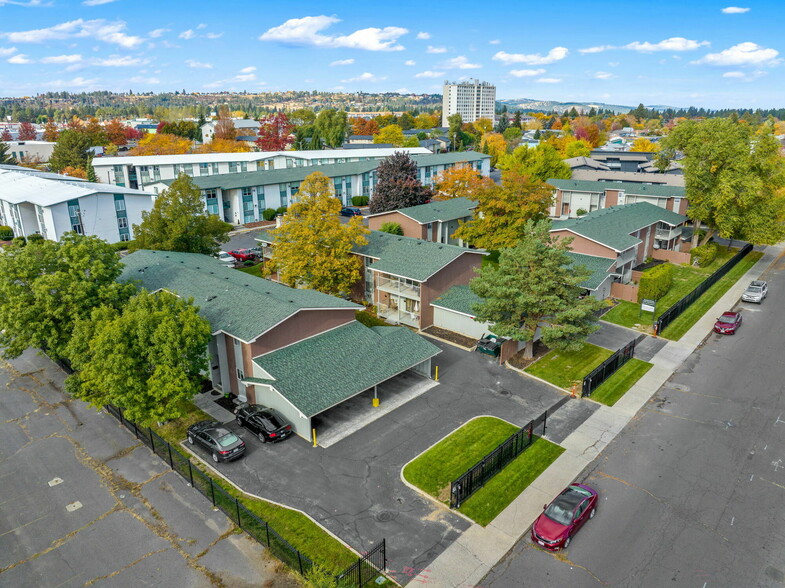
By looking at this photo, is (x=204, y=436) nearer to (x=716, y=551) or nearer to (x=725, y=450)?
(x=716, y=551)

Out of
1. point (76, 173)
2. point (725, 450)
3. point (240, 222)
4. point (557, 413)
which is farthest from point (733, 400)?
point (76, 173)

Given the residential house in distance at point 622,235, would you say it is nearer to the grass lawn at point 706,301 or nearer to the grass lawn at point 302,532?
the grass lawn at point 706,301

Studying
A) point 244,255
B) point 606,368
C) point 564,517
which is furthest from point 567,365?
point 244,255

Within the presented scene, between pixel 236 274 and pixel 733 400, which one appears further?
pixel 236 274

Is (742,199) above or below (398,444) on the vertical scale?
above

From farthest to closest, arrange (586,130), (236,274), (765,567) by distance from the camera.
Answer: (586,130) → (236,274) → (765,567)

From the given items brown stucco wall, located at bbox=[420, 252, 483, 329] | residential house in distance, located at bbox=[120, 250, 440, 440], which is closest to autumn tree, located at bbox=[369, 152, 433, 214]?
brown stucco wall, located at bbox=[420, 252, 483, 329]

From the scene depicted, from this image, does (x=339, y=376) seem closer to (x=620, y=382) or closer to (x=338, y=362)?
(x=338, y=362)
